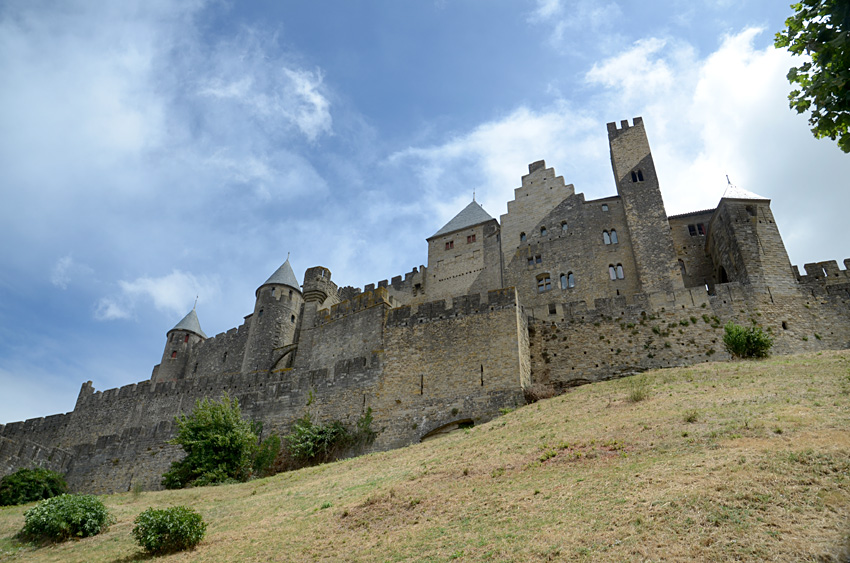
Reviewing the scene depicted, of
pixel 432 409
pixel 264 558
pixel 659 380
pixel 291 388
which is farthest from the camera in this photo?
pixel 291 388

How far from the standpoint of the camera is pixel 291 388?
26.8 metres

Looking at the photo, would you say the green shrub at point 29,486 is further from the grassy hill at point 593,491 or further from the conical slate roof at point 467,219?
the conical slate roof at point 467,219

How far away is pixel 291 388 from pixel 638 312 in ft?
51.5

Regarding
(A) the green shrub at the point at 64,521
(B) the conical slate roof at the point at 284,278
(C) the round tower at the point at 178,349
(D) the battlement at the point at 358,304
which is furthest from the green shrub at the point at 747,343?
(C) the round tower at the point at 178,349

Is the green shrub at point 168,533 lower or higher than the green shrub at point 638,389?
lower

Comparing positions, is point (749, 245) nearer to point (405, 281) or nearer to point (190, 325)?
point (405, 281)

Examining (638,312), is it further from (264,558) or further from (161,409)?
(161,409)

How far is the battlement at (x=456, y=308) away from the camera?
24.8 meters

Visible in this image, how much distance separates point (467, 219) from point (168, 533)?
3103cm

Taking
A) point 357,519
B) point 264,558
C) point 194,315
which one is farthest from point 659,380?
point 194,315

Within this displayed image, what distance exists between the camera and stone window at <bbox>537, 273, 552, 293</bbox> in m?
33.7

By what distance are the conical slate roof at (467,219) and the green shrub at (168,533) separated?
29263mm

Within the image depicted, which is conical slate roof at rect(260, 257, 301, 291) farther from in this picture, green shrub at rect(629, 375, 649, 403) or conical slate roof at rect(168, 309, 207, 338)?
green shrub at rect(629, 375, 649, 403)

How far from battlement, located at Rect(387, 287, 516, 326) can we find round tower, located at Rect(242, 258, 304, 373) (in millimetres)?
11720
